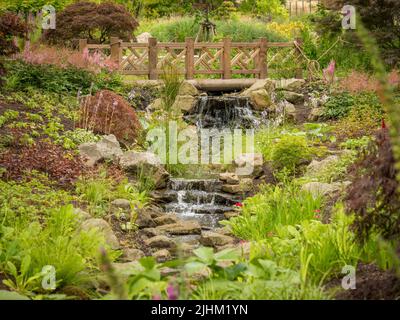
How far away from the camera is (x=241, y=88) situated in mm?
17234

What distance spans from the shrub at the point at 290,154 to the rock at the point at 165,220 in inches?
81.4

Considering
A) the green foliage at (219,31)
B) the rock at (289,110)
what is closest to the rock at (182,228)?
the rock at (289,110)

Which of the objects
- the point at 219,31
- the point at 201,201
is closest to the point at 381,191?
the point at 201,201

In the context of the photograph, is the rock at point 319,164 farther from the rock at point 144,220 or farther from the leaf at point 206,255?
the leaf at point 206,255

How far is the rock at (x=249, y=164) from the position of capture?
10.5 m

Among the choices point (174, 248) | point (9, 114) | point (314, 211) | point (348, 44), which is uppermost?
point (348, 44)

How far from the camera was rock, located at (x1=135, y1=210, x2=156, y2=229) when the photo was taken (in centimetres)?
827

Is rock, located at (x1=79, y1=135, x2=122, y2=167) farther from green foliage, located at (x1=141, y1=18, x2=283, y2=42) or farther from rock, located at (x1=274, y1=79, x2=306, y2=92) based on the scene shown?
green foliage, located at (x1=141, y1=18, x2=283, y2=42)

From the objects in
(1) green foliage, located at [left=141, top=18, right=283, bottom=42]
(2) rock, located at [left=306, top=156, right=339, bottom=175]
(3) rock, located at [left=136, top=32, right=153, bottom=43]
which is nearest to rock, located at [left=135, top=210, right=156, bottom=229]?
(2) rock, located at [left=306, top=156, right=339, bottom=175]

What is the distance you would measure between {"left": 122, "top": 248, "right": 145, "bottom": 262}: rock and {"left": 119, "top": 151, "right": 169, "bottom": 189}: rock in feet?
9.42

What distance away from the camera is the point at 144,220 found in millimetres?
8383
